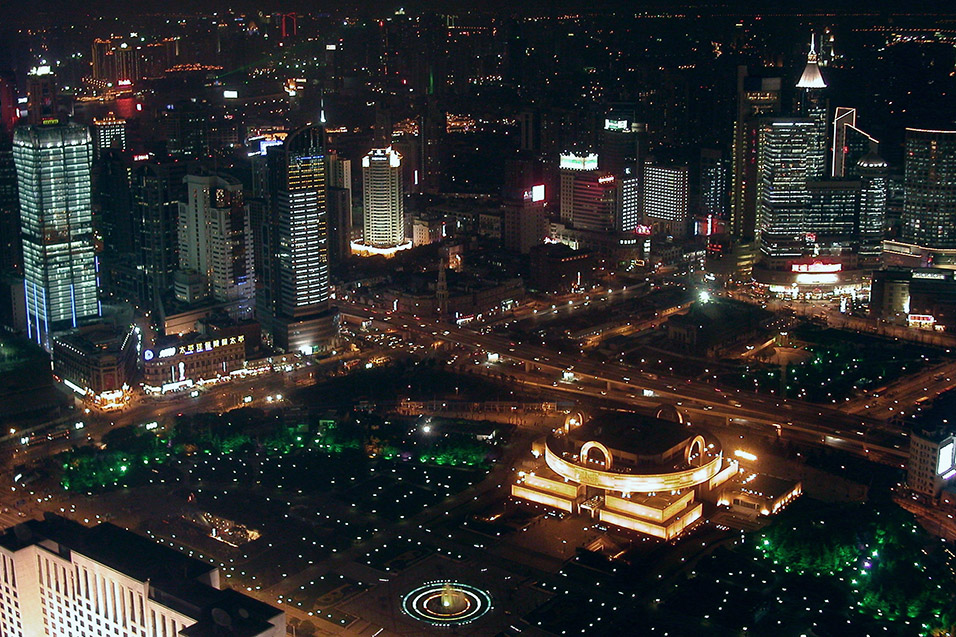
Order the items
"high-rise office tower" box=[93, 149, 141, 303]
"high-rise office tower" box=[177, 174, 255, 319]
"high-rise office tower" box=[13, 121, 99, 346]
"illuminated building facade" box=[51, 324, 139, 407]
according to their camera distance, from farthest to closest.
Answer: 1. "high-rise office tower" box=[93, 149, 141, 303]
2. "high-rise office tower" box=[177, 174, 255, 319]
3. "high-rise office tower" box=[13, 121, 99, 346]
4. "illuminated building facade" box=[51, 324, 139, 407]

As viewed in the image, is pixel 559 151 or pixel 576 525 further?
pixel 559 151

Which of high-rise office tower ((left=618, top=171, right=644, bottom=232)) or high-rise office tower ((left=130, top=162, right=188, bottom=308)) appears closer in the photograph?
high-rise office tower ((left=130, top=162, right=188, bottom=308))

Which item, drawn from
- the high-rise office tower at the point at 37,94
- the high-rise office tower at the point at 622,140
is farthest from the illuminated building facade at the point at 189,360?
the high-rise office tower at the point at 622,140

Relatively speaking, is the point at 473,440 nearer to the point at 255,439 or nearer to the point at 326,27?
the point at 255,439

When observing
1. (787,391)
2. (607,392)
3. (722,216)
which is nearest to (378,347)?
(607,392)

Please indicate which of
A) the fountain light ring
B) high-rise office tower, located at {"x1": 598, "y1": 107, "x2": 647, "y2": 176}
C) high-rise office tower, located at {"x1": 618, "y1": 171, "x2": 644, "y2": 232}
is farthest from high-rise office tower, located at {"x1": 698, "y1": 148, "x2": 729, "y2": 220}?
the fountain light ring

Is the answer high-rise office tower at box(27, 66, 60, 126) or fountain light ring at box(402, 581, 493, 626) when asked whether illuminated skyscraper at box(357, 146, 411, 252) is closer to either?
high-rise office tower at box(27, 66, 60, 126)
